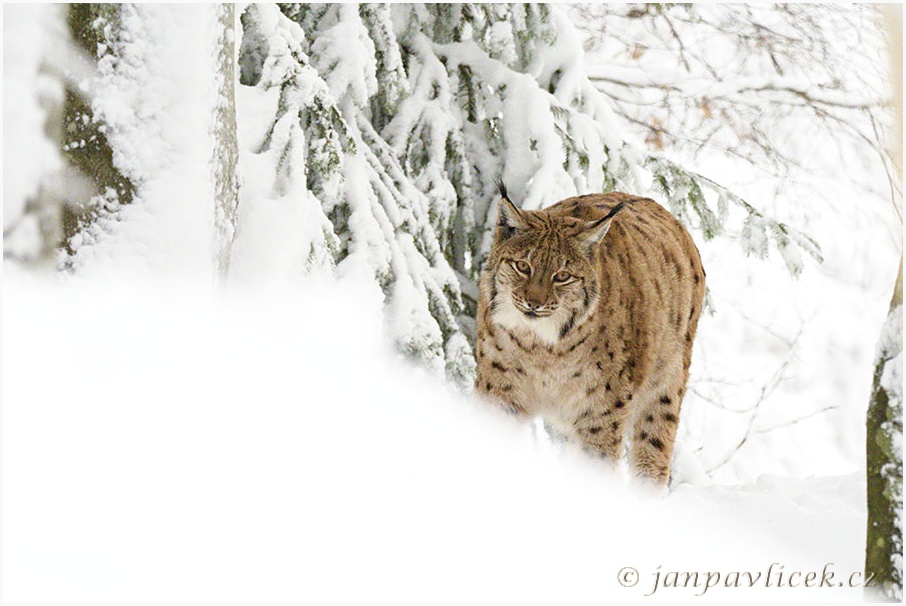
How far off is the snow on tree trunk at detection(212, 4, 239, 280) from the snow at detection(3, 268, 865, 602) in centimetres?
21

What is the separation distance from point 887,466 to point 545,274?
1315 mm

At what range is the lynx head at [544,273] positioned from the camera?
347 cm

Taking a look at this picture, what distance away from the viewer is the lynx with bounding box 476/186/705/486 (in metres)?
3.50

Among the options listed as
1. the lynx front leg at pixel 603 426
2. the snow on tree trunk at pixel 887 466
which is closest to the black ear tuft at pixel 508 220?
the lynx front leg at pixel 603 426

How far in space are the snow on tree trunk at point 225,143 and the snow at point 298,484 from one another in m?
0.21

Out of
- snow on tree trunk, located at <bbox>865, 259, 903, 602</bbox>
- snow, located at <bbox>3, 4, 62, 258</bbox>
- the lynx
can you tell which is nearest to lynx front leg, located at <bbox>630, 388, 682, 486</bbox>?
the lynx

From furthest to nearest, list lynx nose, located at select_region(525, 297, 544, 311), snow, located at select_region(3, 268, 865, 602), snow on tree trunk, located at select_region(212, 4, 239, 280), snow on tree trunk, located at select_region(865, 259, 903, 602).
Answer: lynx nose, located at select_region(525, 297, 544, 311)
snow on tree trunk, located at select_region(212, 4, 239, 280)
snow on tree trunk, located at select_region(865, 259, 903, 602)
snow, located at select_region(3, 268, 865, 602)

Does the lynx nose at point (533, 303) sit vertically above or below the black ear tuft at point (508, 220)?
below

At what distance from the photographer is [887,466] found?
264cm

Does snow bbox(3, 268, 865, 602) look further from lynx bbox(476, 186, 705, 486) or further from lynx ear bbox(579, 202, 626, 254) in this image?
lynx ear bbox(579, 202, 626, 254)

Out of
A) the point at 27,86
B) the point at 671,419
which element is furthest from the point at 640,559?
the point at 27,86

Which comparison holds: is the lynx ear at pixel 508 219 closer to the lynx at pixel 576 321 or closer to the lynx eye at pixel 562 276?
the lynx at pixel 576 321

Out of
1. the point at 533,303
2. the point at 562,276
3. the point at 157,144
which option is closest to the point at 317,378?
the point at 533,303

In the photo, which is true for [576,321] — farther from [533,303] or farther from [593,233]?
[593,233]
